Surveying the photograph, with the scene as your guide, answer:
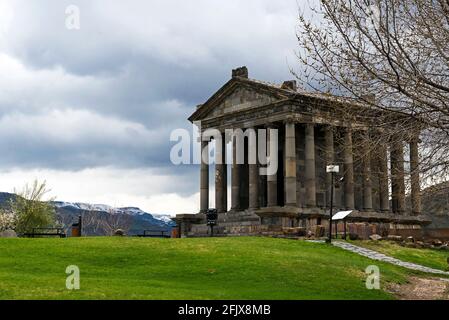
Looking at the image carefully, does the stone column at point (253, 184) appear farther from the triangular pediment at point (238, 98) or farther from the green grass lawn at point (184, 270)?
the green grass lawn at point (184, 270)

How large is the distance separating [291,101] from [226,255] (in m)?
24.3

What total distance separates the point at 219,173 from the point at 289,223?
12.1 meters

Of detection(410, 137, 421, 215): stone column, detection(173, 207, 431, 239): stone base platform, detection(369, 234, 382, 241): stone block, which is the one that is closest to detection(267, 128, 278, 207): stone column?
detection(173, 207, 431, 239): stone base platform

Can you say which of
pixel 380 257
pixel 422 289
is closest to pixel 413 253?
pixel 380 257

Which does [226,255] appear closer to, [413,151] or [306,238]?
[413,151]

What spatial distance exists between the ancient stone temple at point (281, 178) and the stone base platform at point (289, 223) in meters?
0.07

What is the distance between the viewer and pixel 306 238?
37469 mm

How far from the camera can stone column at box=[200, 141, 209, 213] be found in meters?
54.8

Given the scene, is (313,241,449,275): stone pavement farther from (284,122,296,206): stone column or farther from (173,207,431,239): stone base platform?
(284,122,296,206): stone column

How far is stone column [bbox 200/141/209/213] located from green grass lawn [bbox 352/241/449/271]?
20942 millimetres

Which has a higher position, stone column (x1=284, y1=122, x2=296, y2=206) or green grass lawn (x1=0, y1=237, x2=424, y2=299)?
stone column (x1=284, y1=122, x2=296, y2=206)

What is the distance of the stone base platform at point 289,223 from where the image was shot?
39.3 meters

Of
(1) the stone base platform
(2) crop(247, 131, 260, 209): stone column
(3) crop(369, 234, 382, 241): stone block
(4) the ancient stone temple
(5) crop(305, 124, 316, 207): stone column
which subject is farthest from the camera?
(2) crop(247, 131, 260, 209): stone column
